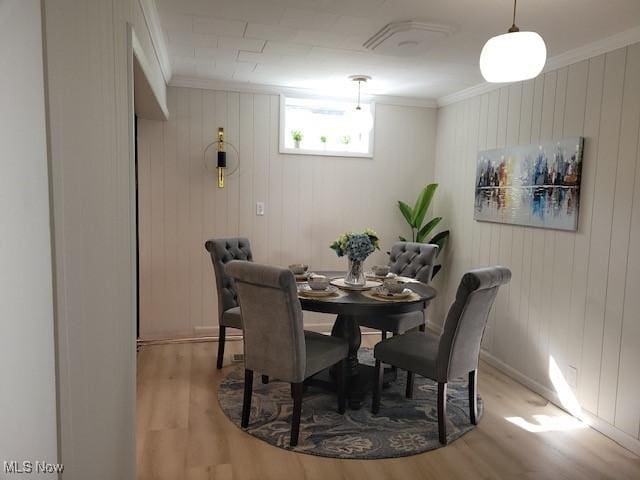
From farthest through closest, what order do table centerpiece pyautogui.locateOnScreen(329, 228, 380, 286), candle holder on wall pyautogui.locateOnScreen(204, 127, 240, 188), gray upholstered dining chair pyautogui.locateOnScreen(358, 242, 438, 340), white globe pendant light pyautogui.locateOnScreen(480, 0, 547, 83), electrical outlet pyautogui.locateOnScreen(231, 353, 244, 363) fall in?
candle holder on wall pyautogui.locateOnScreen(204, 127, 240, 188) < electrical outlet pyautogui.locateOnScreen(231, 353, 244, 363) < gray upholstered dining chair pyautogui.locateOnScreen(358, 242, 438, 340) < table centerpiece pyautogui.locateOnScreen(329, 228, 380, 286) < white globe pendant light pyautogui.locateOnScreen(480, 0, 547, 83)

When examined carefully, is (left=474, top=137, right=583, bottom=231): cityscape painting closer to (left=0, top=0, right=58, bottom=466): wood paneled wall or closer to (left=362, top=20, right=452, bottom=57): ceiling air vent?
(left=362, top=20, right=452, bottom=57): ceiling air vent

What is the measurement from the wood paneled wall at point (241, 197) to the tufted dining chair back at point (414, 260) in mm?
713

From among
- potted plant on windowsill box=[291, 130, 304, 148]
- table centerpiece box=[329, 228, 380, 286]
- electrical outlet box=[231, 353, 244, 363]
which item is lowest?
electrical outlet box=[231, 353, 244, 363]

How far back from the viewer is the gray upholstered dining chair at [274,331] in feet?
7.82

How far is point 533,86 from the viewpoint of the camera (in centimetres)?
344

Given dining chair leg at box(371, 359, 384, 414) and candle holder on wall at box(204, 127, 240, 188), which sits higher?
candle holder on wall at box(204, 127, 240, 188)

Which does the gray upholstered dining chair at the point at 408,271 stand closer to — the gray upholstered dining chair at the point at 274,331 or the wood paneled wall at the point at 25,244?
the gray upholstered dining chair at the point at 274,331

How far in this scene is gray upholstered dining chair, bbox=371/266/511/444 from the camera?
8.09ft

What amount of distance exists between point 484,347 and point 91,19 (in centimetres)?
376

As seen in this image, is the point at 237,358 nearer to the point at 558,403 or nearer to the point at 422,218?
the point at 422,218

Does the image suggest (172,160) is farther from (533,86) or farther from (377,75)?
(533,86)

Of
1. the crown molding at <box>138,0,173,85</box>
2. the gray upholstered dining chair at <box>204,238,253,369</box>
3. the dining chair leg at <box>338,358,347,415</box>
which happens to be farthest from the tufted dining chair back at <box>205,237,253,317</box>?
the crown molding at <box>138,0,173,85</box>

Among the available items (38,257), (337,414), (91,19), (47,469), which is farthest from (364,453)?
(91,19)

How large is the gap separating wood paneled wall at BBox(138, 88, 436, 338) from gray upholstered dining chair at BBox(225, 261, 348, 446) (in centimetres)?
190
